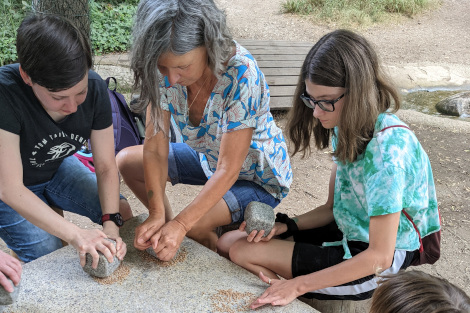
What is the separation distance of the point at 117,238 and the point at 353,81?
3.69ft

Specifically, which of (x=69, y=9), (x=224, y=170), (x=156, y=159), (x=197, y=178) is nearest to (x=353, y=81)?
(x=224, y=170)

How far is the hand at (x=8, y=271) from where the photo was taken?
1.58 metres

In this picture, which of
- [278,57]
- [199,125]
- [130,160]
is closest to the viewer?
[199,125]

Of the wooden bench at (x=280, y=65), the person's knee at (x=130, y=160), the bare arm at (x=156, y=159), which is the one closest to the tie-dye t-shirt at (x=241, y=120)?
the bare arm at (x=156, y=159)

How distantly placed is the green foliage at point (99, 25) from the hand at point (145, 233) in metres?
4.60

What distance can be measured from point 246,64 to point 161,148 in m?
0.59

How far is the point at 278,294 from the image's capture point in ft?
6.00

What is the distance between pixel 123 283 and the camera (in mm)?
1936

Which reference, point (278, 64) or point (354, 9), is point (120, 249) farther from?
point (354, 9)

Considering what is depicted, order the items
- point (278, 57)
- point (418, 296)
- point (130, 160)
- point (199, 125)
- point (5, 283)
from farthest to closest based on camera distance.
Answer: point (278, 57) → point (130, 160) → point (199, 125) → point (5, 283) → point (418, 296)

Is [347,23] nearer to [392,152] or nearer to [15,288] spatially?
[392,152]

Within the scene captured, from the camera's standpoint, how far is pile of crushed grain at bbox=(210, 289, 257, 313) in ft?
5.90

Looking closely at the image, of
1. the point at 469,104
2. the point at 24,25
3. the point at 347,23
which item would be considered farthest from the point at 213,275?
the point at 347,23

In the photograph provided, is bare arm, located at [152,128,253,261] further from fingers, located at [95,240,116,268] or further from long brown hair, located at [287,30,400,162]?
long brown hair, located at [287,30,400,162]
